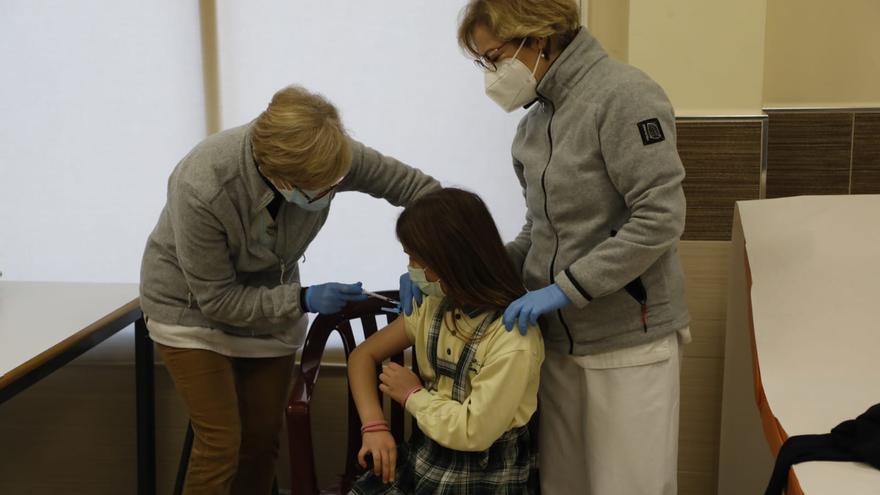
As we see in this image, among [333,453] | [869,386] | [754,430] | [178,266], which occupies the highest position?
[178,266]

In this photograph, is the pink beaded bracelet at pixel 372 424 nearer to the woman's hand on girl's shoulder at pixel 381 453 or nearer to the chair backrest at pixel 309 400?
the woman's hand on girl's shoulder at pixel 381 453

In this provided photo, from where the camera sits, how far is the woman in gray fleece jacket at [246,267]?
1736 millimetres

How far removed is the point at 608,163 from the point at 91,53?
5.44 feet

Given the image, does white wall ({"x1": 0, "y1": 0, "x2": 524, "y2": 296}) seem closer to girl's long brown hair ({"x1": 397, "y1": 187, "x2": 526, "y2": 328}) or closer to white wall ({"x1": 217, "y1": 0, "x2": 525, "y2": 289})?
white wall ({"x1": 217, "y1": 0, "x2": 525, "y2": 289})

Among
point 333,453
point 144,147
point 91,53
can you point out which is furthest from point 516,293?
point 91,53

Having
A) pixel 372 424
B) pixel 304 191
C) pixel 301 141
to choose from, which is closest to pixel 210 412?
pixel 372 424

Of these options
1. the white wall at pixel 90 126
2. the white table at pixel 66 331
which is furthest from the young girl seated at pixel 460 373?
the white wall at pixel 90 126

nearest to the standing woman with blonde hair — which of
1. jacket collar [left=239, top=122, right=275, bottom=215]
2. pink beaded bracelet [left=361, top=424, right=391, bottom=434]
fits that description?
pink beaded bracelet [left=361, top=424, right=391, bottom=434]

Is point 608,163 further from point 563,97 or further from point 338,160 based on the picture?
point 338,160

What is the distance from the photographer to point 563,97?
1594 mm

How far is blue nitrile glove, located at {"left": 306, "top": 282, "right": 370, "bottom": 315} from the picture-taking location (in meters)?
1.87

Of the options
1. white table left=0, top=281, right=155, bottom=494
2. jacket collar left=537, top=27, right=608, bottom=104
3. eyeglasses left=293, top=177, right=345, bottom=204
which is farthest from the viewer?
white table left=0, top=281, right=155, bottom=494

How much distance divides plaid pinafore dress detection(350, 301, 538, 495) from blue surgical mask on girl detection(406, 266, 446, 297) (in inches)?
2.2

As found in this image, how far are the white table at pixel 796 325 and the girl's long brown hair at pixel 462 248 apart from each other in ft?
1.74
